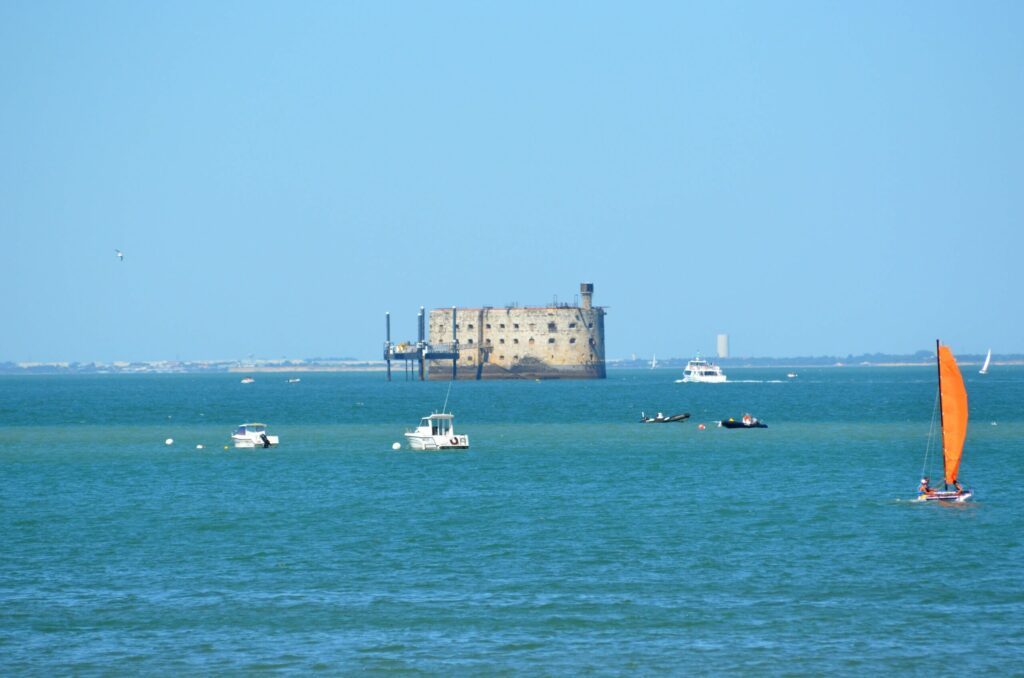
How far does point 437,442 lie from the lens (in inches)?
3093

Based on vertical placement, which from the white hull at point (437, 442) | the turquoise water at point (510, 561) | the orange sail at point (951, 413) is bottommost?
the turquoise water at point (510, 561)

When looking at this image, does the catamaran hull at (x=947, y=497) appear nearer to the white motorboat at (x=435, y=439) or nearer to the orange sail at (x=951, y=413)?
the orange sail at (x=951, y=413)

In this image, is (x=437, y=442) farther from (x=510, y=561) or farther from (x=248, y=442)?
(x=510, y=561)

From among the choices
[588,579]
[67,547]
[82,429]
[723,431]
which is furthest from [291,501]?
[82,429]

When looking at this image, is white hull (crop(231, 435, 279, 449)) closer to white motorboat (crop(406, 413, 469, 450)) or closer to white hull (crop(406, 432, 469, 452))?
white motorboat (crop(406, 413, 469, 450))

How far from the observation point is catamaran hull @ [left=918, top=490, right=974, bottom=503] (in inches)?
1997

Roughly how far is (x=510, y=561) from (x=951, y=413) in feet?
64.6

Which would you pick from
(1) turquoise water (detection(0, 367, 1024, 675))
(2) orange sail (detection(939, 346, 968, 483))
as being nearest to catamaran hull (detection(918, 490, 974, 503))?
(2) orange sail (detection(939, 346, 968, 483))

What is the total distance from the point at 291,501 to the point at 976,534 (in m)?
24.2

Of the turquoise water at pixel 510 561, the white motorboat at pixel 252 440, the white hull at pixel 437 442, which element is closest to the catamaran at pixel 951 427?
the turquoise water at pixel 510 561

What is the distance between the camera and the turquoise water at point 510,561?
2830 centimetres

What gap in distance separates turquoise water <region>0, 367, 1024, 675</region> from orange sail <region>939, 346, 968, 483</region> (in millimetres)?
1897

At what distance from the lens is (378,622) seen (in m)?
30.8

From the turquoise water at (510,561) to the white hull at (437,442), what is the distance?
1.87m
